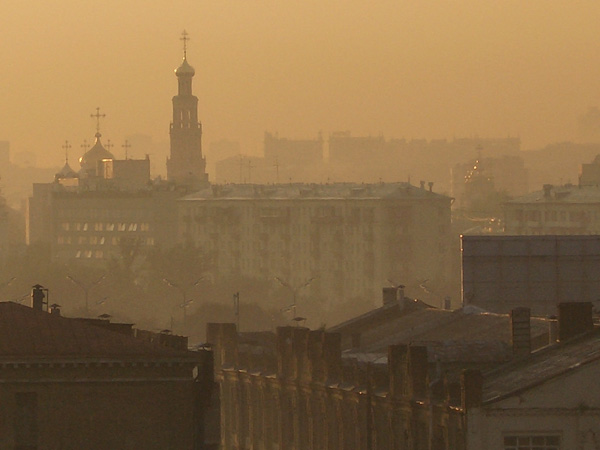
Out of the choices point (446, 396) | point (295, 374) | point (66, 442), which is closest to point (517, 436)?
point (446, 396)

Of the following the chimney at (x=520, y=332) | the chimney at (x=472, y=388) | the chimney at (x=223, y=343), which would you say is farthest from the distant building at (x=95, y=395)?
the chimney at (x=223, y=343)

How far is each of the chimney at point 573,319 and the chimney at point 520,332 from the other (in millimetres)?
718

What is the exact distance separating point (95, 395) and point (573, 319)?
9.59m

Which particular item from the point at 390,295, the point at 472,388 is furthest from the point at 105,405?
the point at 390,295

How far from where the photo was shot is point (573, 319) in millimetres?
58781

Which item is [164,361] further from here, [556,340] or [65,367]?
[556,340]

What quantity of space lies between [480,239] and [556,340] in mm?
27297

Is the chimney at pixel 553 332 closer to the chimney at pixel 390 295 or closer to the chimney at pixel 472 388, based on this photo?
the chimney at pixel 472 388

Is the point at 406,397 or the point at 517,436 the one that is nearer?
the point at 517,436

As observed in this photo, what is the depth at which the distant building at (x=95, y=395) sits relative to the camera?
5278cm

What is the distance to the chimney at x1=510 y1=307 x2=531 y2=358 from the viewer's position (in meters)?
59.2

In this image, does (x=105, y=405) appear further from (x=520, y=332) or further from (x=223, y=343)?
(x=223, y=343)

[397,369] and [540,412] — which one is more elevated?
[397,369]

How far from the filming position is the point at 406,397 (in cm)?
5694
